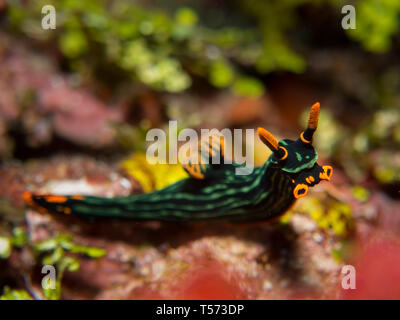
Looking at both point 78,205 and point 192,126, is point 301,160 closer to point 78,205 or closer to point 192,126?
point 78,205

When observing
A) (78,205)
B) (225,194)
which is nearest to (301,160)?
(225,194)

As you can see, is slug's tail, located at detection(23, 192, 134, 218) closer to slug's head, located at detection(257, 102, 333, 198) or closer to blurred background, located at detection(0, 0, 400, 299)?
blurred background, located at detection(0, 0, 400, 299)

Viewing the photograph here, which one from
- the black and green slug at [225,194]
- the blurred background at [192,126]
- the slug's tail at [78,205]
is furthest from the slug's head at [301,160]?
the slug's tail at [78,205]

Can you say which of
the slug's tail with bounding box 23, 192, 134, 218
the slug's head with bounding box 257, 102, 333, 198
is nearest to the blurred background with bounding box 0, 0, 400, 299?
the slug's tail with bounding box 23, 192, 134, 218

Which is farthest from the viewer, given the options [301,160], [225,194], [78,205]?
[78,205]

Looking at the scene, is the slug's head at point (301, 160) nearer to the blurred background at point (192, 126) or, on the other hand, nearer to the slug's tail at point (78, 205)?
the blurred background at point (192, 126)

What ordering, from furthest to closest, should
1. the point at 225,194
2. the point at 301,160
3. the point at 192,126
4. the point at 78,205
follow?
the point at 192,126, the point at 78,205, the point at 225,194, the point at 301,160
